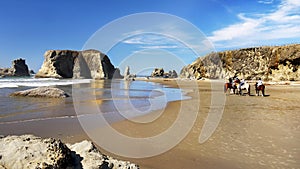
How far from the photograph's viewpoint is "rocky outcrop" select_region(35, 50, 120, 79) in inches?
4338

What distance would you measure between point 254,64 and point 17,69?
408ft

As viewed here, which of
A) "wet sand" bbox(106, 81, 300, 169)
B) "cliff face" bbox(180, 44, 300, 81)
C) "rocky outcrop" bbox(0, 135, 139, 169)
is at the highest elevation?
"cliff face" bbox(180, 44, 300, 81)

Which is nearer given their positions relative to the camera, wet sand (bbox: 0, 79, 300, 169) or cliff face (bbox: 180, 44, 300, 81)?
wet sand (bbox: 0, 79, 300, 169)

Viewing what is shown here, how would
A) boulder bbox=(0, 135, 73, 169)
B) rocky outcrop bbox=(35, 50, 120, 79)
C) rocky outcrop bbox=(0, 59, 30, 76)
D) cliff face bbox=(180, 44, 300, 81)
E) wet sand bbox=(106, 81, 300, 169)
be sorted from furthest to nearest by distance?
1. rocky outcrop bbox=(0, 59, 30, 76)
2. rocky outcrop bbox=(35, 50, 120, 79)
3. cliff face bbox=(180, 44, 300, 81)
4. wet sand bbox=(106, 81, 300, 169)
5. boulder bbox=(0, 135, 73, 169)

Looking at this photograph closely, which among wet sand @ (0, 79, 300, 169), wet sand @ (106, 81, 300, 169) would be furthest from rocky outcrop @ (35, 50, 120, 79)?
wet sand @ (106, 81, 300, 169)

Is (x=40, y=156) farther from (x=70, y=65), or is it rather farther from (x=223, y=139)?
(x=70, y=65)

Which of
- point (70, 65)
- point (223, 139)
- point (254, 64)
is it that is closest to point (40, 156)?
point (223, 139)

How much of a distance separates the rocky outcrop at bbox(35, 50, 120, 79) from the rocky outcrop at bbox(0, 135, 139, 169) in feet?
351

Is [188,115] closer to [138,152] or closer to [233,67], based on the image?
[138,152]

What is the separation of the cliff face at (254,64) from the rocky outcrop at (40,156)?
5219 cm

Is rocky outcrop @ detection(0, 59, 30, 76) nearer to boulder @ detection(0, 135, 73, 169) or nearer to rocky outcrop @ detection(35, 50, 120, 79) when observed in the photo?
rocky outcrop @ detection(35, 50, 120, 79)

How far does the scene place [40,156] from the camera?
269 cm

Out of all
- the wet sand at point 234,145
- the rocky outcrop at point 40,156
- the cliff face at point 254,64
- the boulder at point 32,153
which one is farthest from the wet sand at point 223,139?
the cliff face at point 254,64

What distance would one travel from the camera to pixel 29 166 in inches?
101
